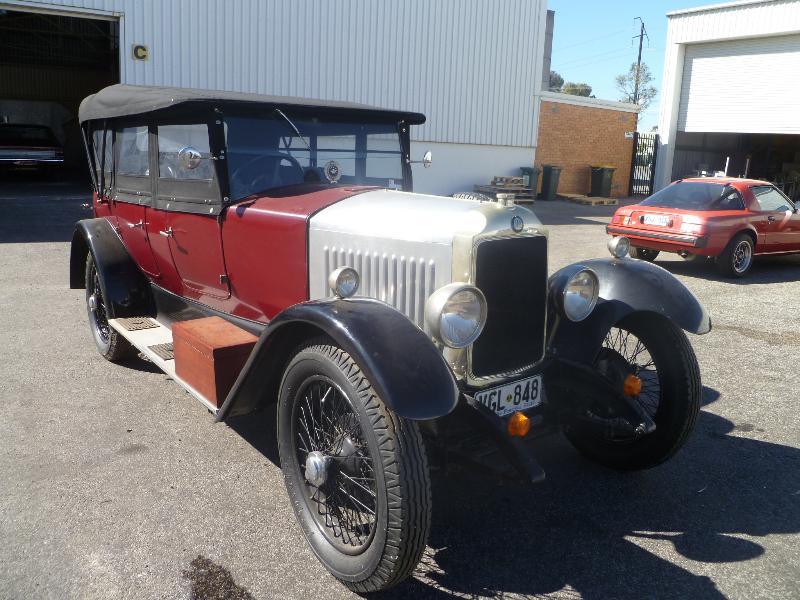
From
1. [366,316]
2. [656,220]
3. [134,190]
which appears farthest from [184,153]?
[656,220]

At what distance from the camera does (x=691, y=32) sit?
1919 centimetres

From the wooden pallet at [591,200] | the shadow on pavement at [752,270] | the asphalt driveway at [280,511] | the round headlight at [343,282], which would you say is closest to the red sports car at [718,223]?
the shadow on pavement at [752,270]

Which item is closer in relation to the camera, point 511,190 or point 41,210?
point 41,210

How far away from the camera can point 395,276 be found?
9.91 ft

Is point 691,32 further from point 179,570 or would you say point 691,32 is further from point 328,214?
point 179,570

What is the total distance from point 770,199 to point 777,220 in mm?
385

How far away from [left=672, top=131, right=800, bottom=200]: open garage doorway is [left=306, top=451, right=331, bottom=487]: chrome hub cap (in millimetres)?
21180

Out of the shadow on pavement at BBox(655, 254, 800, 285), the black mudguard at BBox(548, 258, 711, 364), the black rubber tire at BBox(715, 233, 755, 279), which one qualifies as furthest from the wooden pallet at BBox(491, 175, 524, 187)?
the black mudguard at BBox(548, 258, 711, 364)

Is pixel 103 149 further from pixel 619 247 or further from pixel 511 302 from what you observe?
pixel 619 247

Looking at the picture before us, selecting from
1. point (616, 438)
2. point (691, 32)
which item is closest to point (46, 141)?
point (691, 32)

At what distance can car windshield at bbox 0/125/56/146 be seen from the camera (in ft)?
59.9

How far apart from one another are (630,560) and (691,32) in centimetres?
1991

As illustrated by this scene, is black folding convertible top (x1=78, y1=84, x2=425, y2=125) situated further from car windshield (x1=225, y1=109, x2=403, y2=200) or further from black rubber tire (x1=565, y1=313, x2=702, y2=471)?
black rubber tire (x1=565, y1=313, x2=702, y2=471)

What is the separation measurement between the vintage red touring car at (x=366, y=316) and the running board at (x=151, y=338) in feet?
0.06
